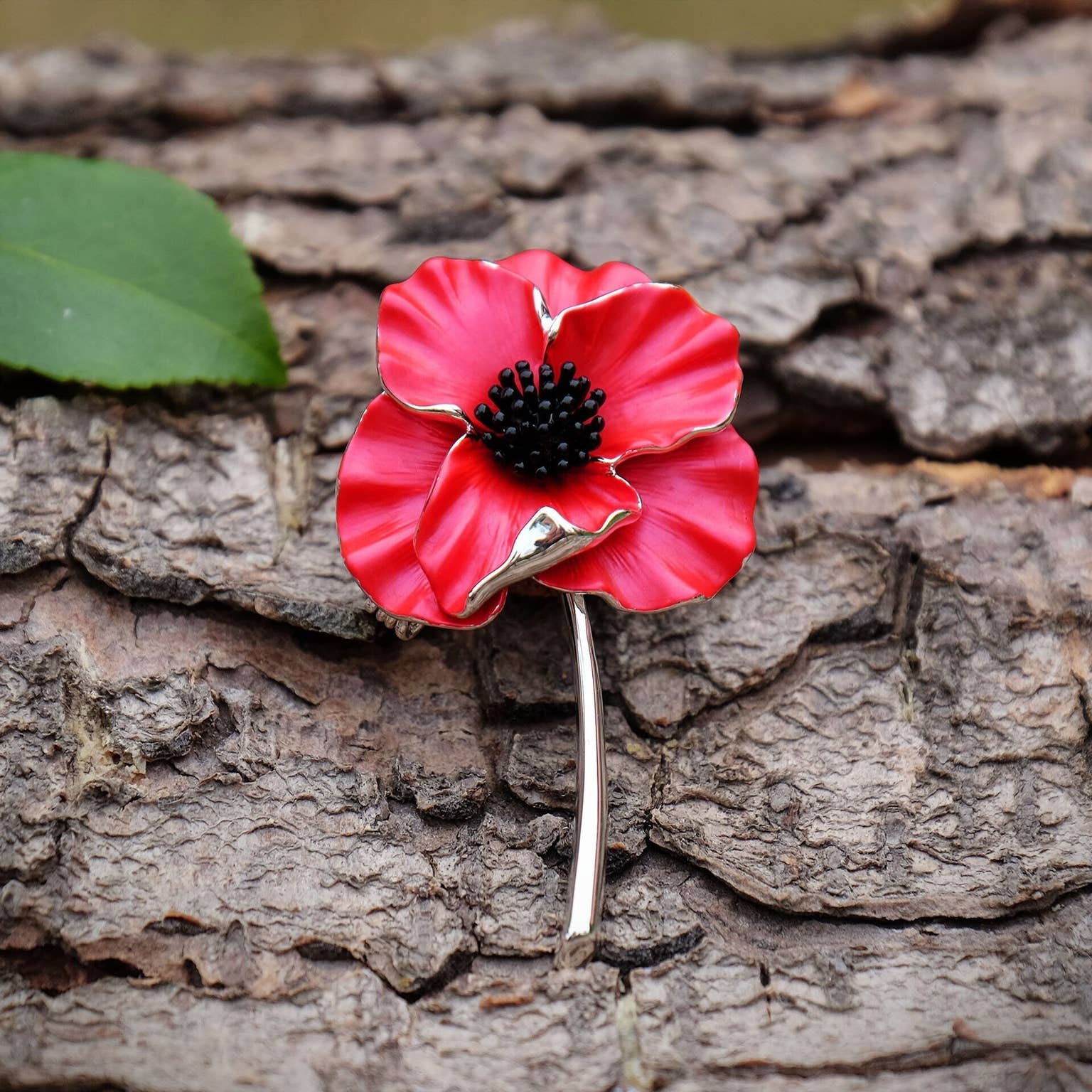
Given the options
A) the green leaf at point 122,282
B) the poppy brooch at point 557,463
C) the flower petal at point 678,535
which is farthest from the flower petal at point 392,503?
the green leaf at point 122,282

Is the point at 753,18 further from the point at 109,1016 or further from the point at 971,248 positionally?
the point at 109,1016

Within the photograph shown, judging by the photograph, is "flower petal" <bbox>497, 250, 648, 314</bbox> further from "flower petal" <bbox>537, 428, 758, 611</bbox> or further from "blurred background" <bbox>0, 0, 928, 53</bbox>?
"blurred background" <bbox>0, 0, 928, 53</bbox>

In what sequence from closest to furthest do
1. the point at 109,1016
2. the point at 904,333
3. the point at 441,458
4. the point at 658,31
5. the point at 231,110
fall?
the point at 109,1016 → the point at 441,458 → the point at 904,333 → the point at 231,110 → the point at 658,31

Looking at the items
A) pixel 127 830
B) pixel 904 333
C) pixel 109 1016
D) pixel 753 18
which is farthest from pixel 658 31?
pixel 109 1016

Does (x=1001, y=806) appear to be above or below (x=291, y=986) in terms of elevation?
above

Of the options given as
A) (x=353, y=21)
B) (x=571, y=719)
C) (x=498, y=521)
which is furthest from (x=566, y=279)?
(x=353, y=21)

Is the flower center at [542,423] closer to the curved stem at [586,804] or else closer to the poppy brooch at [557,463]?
the poppy brooch at [557,463]

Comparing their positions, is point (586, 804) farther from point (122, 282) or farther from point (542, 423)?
point (122, 282)

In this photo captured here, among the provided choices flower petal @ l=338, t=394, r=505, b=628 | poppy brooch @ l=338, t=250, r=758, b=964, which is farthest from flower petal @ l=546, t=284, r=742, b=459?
flower petal @ l=338, t=394, r=505, b=628
